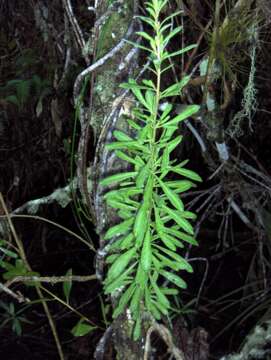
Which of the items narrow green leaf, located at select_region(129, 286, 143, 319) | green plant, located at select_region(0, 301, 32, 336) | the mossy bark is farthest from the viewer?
green plant, located at select_region(0, 301, 32, 336)

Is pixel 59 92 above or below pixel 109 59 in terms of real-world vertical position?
below

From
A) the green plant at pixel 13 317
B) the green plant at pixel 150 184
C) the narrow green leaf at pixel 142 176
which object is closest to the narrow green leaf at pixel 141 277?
the green plant at pixel 150 184

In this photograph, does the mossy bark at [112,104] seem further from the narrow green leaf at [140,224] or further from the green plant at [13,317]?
the green plant at [13,317]

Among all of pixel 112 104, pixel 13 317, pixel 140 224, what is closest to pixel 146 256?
pixel 140 224

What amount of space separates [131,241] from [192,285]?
3.81ft

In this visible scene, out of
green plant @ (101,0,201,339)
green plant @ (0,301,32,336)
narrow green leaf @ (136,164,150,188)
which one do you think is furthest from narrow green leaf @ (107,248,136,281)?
green plant @ (0,301,32,336)

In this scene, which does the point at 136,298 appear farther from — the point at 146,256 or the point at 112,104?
the point at 112,104

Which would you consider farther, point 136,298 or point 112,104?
point 112,104

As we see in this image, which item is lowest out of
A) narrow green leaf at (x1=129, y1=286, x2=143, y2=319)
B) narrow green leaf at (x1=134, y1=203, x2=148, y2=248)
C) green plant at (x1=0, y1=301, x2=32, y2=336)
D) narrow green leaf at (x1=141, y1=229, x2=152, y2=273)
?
green plant at (x1=0, y1=301, x2=32, y2=336)

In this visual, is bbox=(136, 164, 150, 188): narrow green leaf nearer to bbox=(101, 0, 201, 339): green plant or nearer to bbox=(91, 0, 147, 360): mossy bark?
bbox=(101, 0, 201, 339): green plant

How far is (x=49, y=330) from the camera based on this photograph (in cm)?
192

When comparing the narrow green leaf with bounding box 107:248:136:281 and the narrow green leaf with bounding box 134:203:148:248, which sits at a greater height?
the narrow green leaf with bounding box 134:203:148:248

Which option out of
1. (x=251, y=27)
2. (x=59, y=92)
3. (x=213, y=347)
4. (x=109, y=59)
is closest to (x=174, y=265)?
(x=109, y=59)

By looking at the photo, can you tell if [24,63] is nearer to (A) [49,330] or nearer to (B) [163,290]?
(A) [49,330]
